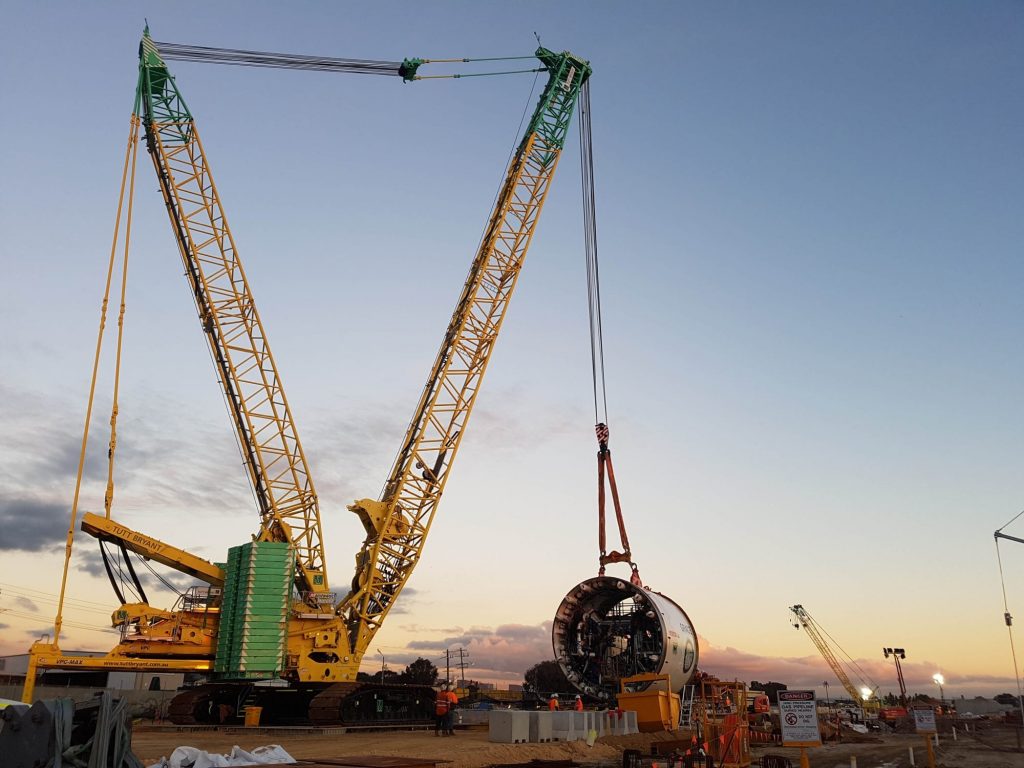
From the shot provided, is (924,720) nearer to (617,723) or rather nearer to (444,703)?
(617,723)

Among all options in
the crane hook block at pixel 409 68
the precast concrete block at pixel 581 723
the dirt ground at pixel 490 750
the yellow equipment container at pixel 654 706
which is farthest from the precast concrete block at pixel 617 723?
the crane hook block at pixel 409 68

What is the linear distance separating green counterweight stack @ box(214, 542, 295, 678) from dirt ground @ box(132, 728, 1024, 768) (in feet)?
10.5

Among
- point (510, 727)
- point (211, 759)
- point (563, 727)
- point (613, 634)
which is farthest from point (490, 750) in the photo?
point (613, 634)

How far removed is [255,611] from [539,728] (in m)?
15.9

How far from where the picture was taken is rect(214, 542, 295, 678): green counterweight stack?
112ft

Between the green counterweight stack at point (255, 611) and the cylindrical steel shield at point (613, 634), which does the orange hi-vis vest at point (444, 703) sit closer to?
the cylindrical steel shield at point (613, 634)

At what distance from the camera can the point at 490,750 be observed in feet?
67.7

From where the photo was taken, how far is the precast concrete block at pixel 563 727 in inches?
959

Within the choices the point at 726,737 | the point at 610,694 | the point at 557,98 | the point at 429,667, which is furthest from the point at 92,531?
the point at 429,667

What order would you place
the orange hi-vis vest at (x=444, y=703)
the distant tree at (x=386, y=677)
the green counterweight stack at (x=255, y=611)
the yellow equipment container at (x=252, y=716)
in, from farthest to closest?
1. the distant tree at (x=386, y=677)
2. the green counterweight stack at (x=255, y=611)
3. the yellow equipment container at (x=252, y=716)
4. the orange hi-vis vest at (x=444, y=703)

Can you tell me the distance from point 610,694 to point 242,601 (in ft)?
52.4

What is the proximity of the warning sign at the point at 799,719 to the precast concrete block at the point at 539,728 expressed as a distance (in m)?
11.1

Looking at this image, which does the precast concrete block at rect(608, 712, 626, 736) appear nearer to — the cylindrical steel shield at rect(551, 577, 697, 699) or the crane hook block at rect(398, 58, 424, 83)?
the cylindrical steel shield at rect(551, 577, 697, 699)

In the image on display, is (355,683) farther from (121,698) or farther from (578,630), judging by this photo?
(121,698)
